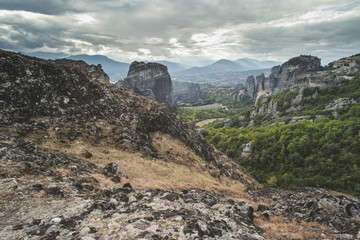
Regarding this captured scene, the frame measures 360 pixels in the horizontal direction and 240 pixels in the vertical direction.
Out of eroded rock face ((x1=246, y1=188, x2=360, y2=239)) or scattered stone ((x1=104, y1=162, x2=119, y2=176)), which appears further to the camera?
scattered stone ((x1=104, y1=162, x2=119, y2=176))

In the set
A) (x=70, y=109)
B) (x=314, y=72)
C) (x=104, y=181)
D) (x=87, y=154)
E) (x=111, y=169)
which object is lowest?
(x=104, y=181)

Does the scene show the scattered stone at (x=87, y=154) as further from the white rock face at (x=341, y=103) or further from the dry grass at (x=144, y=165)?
the white rock face at (x=341, y=103)

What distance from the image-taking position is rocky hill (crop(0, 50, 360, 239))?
339 inches

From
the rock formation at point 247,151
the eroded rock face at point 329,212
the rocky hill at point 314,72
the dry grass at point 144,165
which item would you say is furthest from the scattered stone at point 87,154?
the rocky hill at point 314,72

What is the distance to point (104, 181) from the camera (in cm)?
1403

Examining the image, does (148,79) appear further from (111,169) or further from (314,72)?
(111,169)

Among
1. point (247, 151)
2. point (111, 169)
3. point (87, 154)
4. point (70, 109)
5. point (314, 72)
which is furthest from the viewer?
point (314, 72)

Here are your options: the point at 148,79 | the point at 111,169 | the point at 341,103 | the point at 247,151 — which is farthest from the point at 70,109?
the point at 148,79

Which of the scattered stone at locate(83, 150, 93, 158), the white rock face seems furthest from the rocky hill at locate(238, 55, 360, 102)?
the scattered stone at locate(83, 150, 93, 158)

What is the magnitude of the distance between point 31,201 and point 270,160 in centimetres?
6167

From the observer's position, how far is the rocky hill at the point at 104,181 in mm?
8602

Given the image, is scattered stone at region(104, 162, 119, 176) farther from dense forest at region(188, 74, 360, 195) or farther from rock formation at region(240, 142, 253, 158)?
rock formation at region(240, 142, 253, 158)

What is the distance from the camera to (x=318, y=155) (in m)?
48.7

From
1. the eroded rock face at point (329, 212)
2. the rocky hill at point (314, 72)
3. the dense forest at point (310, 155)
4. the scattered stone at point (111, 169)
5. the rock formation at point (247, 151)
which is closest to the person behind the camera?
the eroded rock face at point (329, 212)
